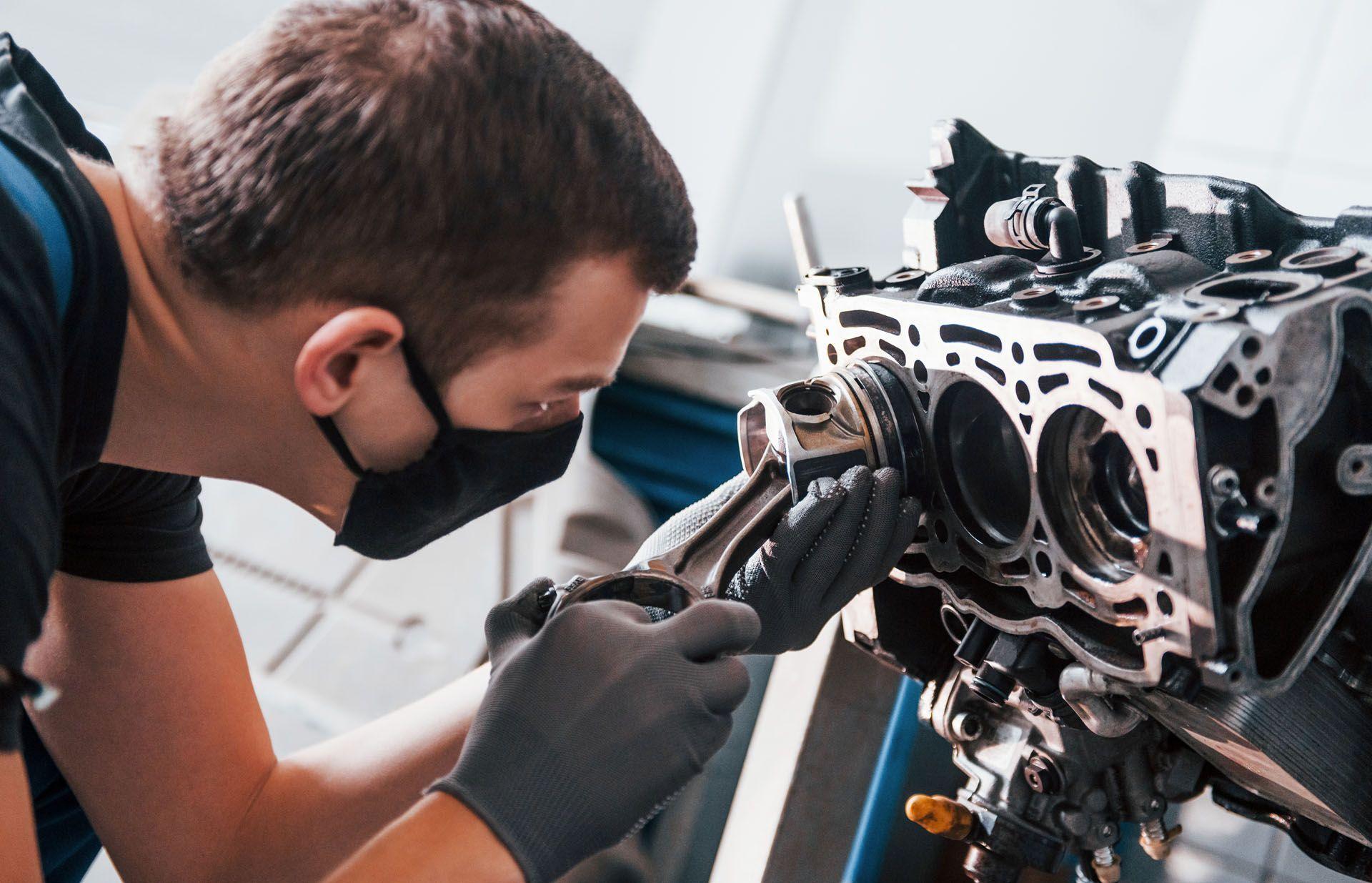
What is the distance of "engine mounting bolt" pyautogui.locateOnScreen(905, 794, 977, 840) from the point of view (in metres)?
1.02

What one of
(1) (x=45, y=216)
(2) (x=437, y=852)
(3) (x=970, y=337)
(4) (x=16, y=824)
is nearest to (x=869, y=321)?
(3) (x=970, y=337)

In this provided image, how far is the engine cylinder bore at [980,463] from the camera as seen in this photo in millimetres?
936

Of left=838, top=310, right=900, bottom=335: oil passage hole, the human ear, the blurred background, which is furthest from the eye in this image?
the blurred background

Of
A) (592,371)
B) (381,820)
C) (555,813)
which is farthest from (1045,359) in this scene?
(381,820)

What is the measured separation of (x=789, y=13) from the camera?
290 cm

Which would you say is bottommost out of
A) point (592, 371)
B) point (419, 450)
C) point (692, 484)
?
point (692, 484)

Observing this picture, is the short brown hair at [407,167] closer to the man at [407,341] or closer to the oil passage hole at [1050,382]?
the man at [407,341]

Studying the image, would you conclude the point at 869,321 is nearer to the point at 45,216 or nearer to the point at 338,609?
the point at 45,216

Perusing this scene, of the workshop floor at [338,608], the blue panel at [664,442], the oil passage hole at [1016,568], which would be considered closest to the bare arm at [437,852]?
the oil passage hole at [1016,568]

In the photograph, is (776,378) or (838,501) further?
(776,378)

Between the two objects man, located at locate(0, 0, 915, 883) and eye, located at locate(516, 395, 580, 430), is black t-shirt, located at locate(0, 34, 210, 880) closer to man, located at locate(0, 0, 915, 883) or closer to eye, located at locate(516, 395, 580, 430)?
man, located at locate(0, 0, 915, 883)

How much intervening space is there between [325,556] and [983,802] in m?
1.97

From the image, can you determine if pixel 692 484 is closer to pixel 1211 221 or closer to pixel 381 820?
pixel 381 820

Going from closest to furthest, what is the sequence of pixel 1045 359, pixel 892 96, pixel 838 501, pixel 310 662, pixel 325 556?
pixel 1045 359
pixel 838 501
pixel 310 662
pixel 325 556
pixel 892 96
